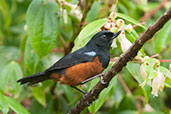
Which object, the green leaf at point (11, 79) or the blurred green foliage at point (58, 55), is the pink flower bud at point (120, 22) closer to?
the blurred green foliage at point (58, 55)

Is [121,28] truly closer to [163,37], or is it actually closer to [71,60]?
[163,37]

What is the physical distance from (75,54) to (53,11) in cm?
51

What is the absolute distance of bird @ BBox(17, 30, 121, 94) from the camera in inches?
96.0

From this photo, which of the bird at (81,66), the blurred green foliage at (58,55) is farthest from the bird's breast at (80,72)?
the blurred green foliage at (58,55)

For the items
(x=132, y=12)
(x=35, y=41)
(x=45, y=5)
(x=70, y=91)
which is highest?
(x=45, y=5)

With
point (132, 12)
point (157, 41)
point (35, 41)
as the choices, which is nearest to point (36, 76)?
point (35, 41)

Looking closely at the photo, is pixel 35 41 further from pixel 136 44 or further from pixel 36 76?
pixel 136 44

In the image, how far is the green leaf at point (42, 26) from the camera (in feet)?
8.29

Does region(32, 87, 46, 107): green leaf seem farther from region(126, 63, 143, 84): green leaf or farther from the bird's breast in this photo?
region(126, 63, 143, 84): green leaf

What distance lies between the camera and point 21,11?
4.77 m

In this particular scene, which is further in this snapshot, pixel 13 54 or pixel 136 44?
pixel 13 54

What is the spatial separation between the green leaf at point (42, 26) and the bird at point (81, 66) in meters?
0.18

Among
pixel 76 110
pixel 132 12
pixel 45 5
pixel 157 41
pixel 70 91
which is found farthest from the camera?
pixel 132 12

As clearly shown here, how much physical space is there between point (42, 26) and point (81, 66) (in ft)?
1.69
